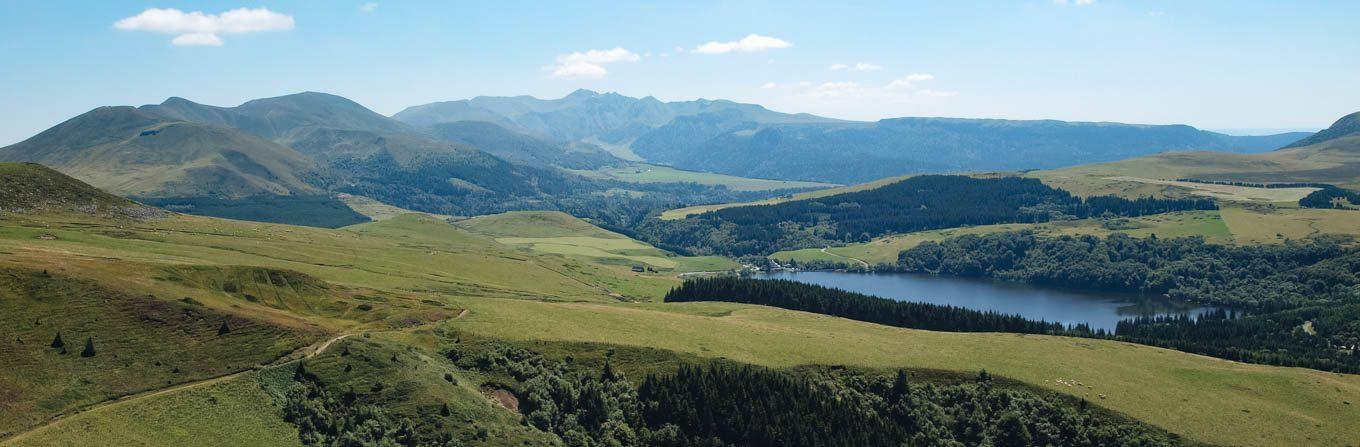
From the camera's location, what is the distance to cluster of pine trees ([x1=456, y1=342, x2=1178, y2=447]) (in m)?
102

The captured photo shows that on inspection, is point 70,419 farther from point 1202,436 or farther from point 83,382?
point 1202,436

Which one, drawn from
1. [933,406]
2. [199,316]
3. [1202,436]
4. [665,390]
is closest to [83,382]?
[199,316]

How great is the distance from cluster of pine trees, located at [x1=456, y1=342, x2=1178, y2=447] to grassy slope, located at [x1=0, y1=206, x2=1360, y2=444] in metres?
5.92

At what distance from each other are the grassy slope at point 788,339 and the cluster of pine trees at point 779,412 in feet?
19.4

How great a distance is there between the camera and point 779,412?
107938 mm

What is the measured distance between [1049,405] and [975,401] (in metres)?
9.21

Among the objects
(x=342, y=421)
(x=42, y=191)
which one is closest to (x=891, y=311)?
(x=342, y=421)

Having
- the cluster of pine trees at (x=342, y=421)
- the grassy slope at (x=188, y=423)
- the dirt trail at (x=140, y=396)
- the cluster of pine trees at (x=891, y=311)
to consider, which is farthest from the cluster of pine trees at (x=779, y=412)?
the cluster of pine trees at (x=891, y=311)

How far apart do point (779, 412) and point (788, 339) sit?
1122 inches

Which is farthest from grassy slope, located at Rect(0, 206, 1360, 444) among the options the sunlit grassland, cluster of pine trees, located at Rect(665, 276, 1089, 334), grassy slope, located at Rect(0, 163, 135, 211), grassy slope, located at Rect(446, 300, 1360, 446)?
cluster of pine trees, located at Rect(665, 276, 1089, 334)

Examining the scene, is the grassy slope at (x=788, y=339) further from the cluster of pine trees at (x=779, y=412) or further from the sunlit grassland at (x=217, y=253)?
the cluster of pine trees at (x=779, y=412)

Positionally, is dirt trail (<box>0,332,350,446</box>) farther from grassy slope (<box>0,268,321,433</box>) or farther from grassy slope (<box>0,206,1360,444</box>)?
grassy slope (<box>0,206,1360,444</box>)

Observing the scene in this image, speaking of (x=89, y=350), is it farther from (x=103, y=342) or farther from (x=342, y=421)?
(x=342, y=421)

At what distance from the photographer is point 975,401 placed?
11481 centimetres
